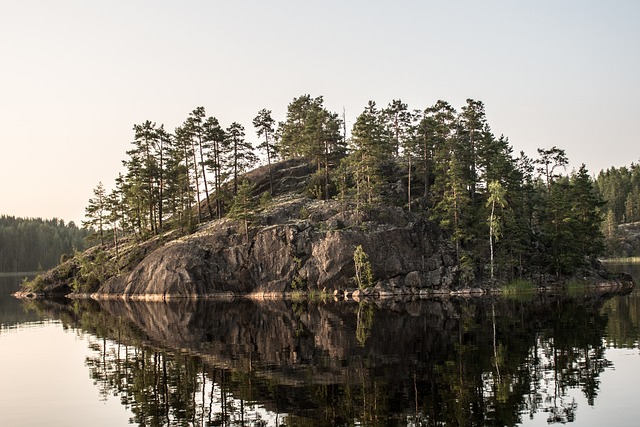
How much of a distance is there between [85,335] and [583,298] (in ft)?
184

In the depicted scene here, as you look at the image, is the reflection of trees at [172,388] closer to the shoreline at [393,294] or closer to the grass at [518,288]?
the shoreline at [393,294]

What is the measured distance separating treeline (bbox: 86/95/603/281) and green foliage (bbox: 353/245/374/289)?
9.39m

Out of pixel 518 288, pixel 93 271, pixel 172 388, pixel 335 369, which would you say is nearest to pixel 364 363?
pixel 335 369

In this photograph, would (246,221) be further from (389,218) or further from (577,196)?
(577,196)

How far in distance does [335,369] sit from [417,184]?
75.6 meters

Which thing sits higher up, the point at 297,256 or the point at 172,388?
the point at 297,256

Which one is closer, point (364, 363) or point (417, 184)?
point (364, 363)

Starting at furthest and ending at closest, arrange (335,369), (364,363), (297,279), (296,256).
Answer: (296,256) → (297,279) → (364,363) → (335,369)

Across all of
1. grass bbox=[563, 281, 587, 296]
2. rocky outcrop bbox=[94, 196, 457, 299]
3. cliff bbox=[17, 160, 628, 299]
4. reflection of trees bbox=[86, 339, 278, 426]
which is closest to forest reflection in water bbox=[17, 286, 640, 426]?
reflection of trees bbox=[86, 339, 278, 426]

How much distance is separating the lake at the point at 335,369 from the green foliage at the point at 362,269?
21478 millimetres

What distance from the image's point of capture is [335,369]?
30.5 m

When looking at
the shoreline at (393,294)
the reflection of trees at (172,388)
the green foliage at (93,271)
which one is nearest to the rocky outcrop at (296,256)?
the shoreline at (393,294)

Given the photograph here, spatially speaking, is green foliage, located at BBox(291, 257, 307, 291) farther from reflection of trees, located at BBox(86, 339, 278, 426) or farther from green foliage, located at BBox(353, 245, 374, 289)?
reflection of trees, located at BBox(86, 339, 278, 426)

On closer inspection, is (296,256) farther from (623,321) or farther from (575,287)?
(623,321)
